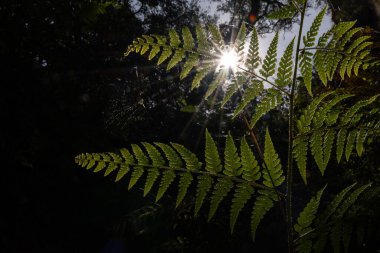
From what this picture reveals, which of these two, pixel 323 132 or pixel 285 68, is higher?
pixel 285 68

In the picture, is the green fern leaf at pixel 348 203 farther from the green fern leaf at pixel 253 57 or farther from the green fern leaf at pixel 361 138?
the green fern leaf at pixel 253 57

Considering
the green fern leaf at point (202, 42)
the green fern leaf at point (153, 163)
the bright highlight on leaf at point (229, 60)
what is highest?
the green fern leaf at point (202, 42)

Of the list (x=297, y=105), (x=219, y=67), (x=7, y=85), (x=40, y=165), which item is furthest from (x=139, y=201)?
(x=219, y=67)

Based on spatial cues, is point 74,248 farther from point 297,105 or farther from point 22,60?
point 297,105

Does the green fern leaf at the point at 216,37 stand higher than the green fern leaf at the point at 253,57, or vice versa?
the green fern leaf at the point at 216,37

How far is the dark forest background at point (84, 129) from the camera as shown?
5207mm

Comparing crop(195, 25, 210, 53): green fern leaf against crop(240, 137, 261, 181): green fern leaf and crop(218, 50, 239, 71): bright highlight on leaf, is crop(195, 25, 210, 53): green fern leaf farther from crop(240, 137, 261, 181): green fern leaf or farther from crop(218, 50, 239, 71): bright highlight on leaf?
crop(240, 137, 261, 181): green fern leaf

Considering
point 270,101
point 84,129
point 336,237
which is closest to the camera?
point 336,237

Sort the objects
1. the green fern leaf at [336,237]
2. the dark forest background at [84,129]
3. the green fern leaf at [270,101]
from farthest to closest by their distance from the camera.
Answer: the dark forest background at [84,129] → the green fern leaf at [270,101] → the green fern leaf at [336,237]

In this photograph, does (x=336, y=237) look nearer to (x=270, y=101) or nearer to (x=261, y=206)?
(x=261, y=206)

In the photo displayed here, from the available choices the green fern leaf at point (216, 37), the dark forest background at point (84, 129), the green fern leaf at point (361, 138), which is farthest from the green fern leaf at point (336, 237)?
the dark forest background at point (84, 129)

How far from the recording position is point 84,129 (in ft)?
23.7

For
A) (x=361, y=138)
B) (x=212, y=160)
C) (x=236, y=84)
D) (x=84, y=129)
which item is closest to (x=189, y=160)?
(x=212, y=160)

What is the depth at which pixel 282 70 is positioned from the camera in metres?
1.03
